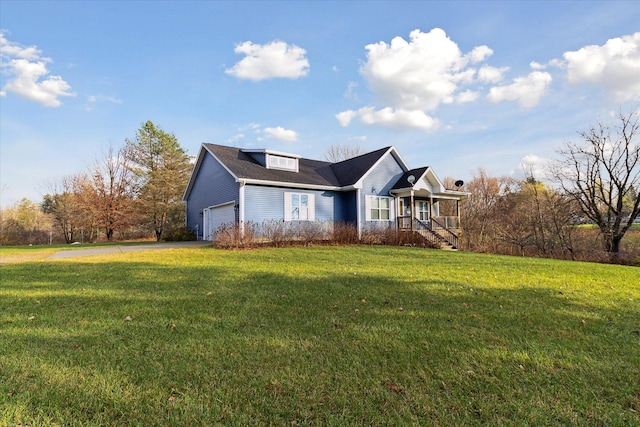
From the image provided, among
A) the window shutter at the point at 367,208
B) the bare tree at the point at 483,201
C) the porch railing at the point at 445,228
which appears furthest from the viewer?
the bare tree at the point at 483,201

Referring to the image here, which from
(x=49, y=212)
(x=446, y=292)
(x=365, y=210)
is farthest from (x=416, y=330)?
(x=49, y=212)

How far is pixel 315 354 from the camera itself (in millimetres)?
2945

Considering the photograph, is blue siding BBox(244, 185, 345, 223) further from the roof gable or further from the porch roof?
the porch roof

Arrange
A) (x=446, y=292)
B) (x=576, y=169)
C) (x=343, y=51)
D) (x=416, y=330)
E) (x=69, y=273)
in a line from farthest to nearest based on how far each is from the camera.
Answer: (x=576, y=169) < (x=343, y=51) < (x=69, y=273) < (x=446, y=292) < (x=416, y=330)

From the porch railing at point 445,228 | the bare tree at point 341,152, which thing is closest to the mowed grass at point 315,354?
the porch railing at point 445,228

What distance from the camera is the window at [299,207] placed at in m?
16.3

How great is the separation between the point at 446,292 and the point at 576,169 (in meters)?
22.8

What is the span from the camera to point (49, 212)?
31188 mm

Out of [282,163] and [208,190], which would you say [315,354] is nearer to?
[282,163]

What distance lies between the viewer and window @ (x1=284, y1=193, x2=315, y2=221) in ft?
53.4

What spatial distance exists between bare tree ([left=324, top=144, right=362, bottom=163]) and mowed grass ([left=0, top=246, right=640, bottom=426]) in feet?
110

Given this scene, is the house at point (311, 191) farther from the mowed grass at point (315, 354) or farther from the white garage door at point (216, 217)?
the mowed grass at point (315, 354)

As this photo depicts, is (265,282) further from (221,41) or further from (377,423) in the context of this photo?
(221,41)

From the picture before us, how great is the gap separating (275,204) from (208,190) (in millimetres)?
5642
